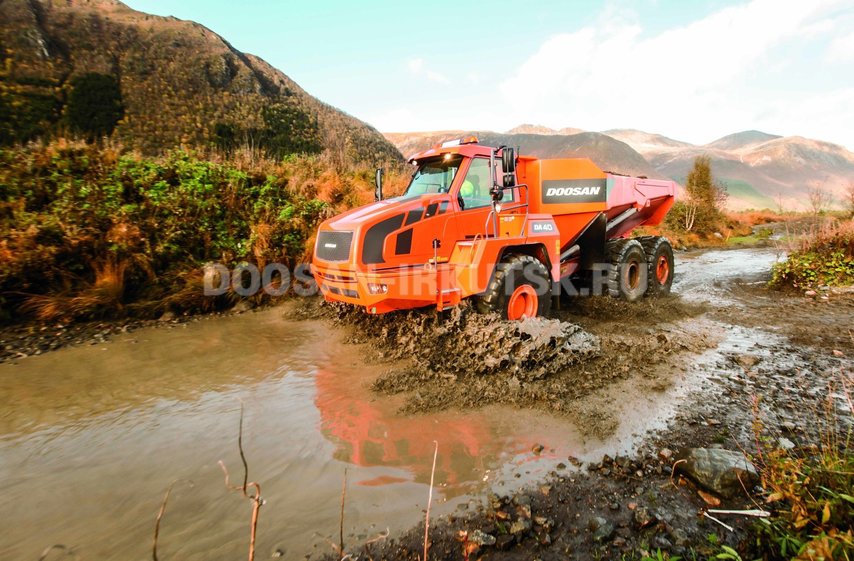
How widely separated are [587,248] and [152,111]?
2768 cm

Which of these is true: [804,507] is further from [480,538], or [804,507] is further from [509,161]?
[509,161]

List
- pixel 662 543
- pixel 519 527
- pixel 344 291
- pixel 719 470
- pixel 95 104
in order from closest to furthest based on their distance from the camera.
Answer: pixel 662 543
pixel 519 527
pixel 719 470
pixel 344 291
pixel 95 104

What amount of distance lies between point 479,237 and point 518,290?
32.7 inches

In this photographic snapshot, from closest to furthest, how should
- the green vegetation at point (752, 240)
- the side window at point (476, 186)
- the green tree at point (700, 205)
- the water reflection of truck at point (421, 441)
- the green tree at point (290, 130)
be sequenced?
1. the water reflection of truck at point (421, 441)
2. the side window at point (476, 186)
3. the green vegetation at point (752, 240)
4. the green tree at point (700, 205)
5. the green tree at point (290, 130)

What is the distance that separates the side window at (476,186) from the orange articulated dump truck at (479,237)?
1 centimetres

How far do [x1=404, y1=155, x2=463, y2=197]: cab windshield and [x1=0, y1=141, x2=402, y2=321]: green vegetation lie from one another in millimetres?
3395

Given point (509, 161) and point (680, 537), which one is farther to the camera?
point (509, 161)

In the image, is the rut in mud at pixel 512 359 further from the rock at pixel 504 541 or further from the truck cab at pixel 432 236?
the rock at pixel 504 541

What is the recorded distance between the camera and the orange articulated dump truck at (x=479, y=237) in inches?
183

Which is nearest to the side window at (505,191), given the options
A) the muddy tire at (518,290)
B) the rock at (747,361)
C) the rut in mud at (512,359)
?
the muddy tire at (518,290)

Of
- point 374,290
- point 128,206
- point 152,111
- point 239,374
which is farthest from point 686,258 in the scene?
point 152,111

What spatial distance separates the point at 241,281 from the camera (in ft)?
24.5

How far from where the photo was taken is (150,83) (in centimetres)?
2688

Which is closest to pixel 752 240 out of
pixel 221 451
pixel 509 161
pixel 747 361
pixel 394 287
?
pixel 747 361
